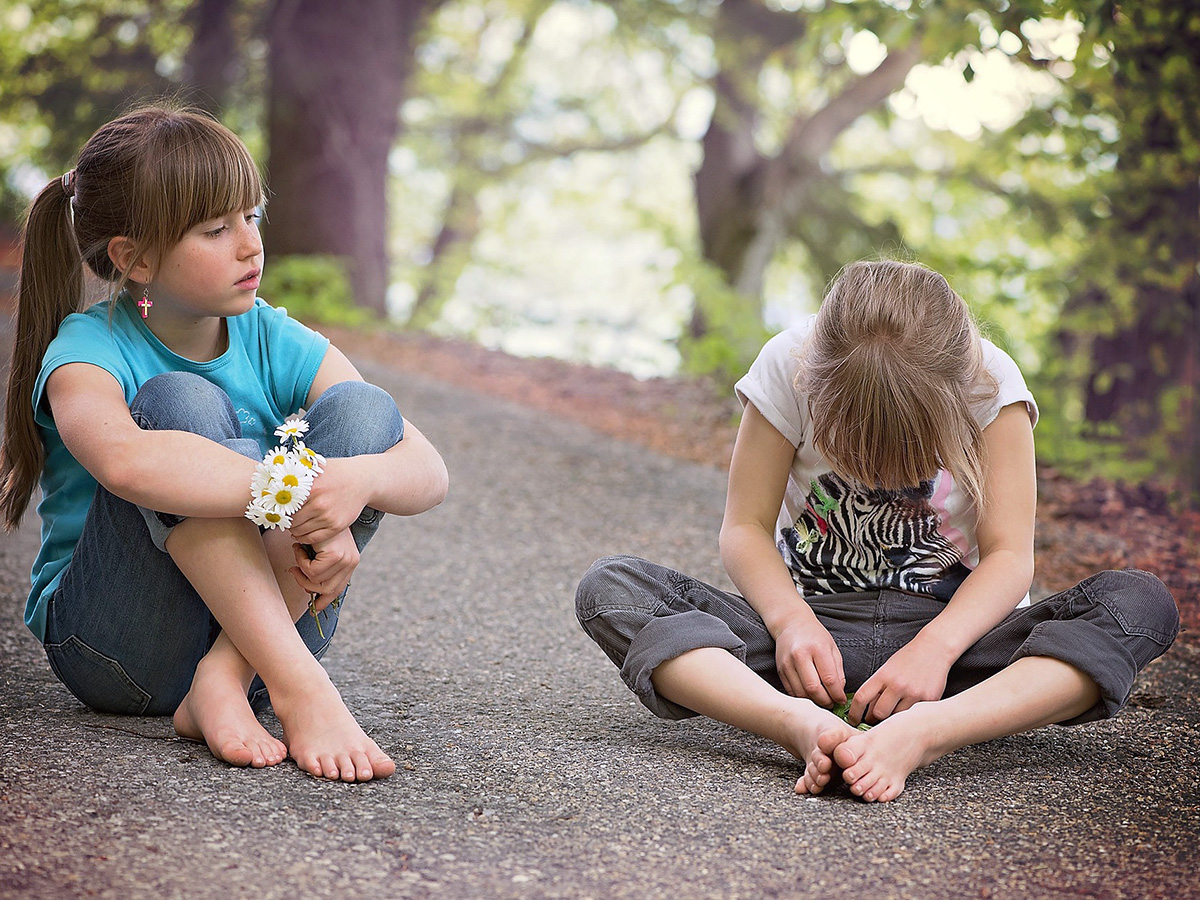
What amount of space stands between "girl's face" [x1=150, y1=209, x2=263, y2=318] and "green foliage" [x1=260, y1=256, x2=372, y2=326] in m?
5.63

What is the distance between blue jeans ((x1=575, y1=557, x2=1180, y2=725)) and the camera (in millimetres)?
1867

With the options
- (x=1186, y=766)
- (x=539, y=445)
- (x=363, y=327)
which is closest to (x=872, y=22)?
(x=539, y=445)

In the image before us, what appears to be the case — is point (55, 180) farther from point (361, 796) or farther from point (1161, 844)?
point (1161, 844)

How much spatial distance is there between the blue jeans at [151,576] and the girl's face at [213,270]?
17 centimetres

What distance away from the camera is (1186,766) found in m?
1.94

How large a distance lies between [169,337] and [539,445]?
114 inches

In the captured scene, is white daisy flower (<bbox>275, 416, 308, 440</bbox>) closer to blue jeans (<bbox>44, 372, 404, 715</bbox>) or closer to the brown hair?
blue jeans (<bbox>44, 372, 404, 715</bbox>)

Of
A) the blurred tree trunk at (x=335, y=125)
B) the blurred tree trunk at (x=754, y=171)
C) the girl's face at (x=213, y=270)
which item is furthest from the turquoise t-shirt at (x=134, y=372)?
the blurred tree trunk at (x=754, y=171)

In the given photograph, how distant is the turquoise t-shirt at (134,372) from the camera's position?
183cm

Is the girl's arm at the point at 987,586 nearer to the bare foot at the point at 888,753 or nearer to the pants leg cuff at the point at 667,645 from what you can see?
the bare foot at the point at 888,753

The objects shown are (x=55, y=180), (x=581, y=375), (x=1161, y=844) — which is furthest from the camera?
(x=581, y=375)

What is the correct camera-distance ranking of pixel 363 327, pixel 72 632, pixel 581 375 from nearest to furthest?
pixel 72 632 → pixel 581 375 → pixel 363 327

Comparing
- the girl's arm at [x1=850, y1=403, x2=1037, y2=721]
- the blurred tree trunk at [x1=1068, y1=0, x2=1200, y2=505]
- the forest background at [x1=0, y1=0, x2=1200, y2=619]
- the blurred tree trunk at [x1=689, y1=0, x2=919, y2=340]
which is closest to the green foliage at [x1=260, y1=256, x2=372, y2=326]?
the forest background at [x1=0, y1=0, x2=1200, y2=619]

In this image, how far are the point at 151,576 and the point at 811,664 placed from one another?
1.13 metres
